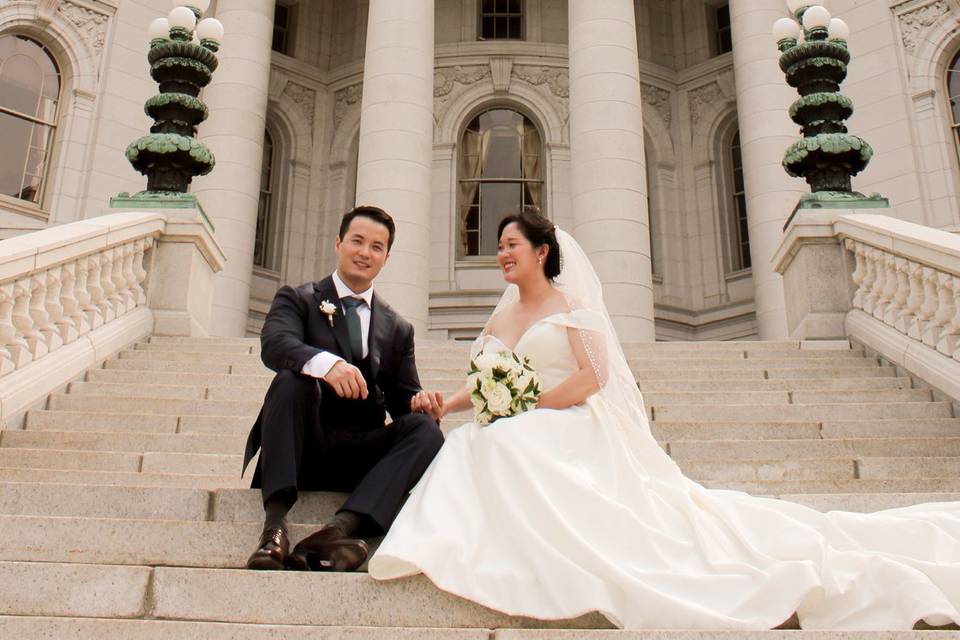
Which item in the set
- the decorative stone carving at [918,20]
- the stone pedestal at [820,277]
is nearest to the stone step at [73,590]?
the stone pedestal at [820,277]

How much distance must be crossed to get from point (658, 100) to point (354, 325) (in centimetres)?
1700

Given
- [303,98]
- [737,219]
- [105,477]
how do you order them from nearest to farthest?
[105,477], [737,219], [303,98]

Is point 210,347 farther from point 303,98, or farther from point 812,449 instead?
point 303,98

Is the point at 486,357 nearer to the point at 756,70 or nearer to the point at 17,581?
the point at 17,581

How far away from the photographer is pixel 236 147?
562 inches

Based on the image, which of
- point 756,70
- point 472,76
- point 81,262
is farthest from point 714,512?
point 472,76

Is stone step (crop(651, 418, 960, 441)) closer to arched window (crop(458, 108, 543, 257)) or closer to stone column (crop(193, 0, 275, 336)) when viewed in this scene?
stone column (crop(193, 0, 275, 336))

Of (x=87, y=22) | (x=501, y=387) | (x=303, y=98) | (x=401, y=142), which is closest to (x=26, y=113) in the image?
(x=87, y=22)

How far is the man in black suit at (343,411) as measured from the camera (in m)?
3.69

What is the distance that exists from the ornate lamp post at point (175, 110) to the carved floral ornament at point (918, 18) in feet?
39.5

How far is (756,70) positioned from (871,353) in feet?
25.4

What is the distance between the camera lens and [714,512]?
381 cm

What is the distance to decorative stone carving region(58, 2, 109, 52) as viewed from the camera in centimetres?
1598

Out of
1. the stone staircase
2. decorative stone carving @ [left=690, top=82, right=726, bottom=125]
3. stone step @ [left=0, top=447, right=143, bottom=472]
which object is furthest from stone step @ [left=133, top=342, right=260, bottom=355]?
decorative stone carving @ [left=690, top=82, right=726, bottom=125]
